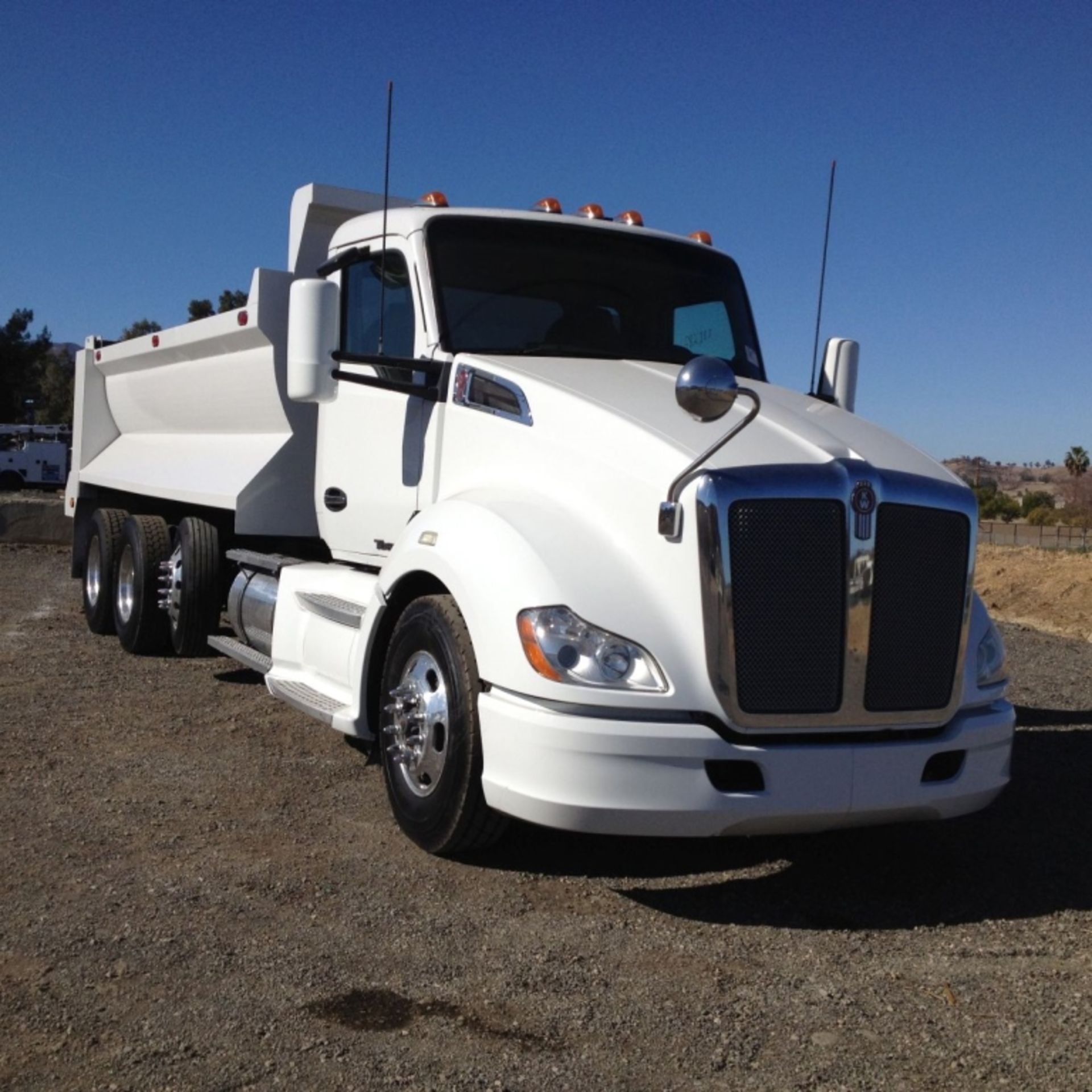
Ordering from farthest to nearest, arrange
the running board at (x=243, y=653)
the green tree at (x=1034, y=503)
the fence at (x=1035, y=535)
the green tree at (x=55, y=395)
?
the green tree at (x=1034, y=503) → the green tree at (x=55, y=395) → the fence at (x=1035, y=535) → the running board at (x=243, y=653)

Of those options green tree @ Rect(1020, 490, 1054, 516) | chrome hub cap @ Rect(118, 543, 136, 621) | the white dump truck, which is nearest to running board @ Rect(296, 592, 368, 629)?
the white dump truck

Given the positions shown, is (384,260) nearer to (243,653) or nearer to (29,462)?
(243,653)

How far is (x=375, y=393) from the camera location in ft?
20.1

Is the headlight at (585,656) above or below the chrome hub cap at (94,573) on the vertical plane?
above

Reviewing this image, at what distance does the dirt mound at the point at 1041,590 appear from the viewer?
1744 centimetres

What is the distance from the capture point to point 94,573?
→ 10258mm

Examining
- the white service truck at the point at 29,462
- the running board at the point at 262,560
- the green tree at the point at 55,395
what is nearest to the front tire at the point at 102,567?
the running board at the point at 262,560

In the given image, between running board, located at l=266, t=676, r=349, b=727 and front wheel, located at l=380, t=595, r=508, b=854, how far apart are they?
1.51 ft

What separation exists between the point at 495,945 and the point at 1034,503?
78.6 m

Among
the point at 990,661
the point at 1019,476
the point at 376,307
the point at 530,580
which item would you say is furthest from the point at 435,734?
the point at 1019,476

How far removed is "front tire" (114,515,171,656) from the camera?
8.88 meters

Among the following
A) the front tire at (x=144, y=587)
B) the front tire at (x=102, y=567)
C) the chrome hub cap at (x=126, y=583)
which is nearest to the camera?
the front tire at (x=144, y=587)

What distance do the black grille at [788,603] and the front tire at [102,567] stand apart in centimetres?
679

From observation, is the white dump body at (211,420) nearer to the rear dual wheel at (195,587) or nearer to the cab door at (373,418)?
the rear dual wheel at (195,587)
